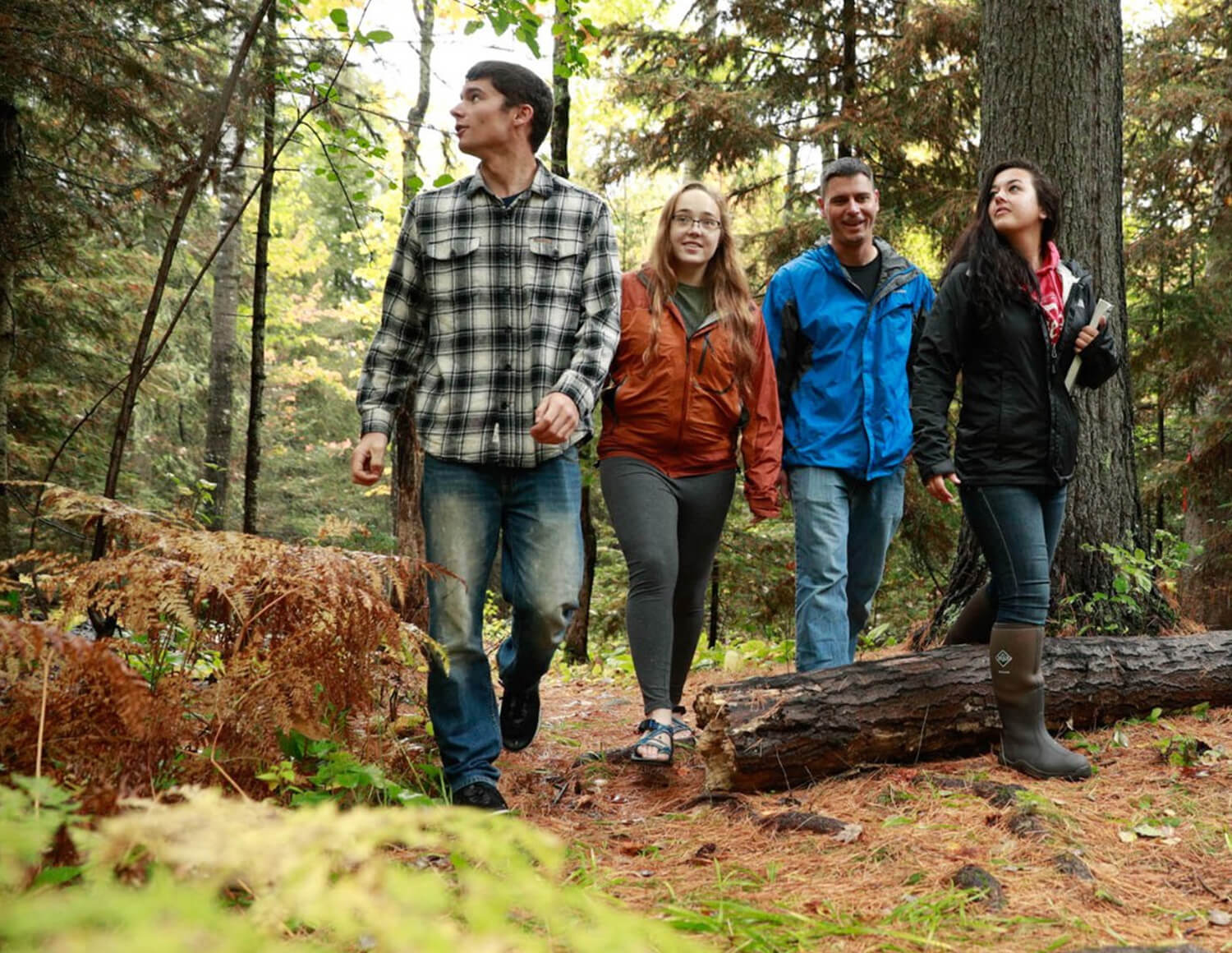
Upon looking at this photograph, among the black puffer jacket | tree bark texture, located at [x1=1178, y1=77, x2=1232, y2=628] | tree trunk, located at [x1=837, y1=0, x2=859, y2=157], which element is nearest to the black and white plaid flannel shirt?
the black puffer jacket

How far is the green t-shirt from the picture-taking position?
13.8ft

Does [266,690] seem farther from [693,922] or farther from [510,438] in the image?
[693,922]

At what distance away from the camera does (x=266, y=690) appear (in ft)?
9.62

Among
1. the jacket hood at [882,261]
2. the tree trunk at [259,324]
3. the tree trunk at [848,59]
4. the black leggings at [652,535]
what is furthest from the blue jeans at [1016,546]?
the tree trunk at [848,59]

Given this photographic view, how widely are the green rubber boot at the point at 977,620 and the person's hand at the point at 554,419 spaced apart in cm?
215

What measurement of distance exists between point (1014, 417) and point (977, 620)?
41.1 inches

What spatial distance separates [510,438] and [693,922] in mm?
1859

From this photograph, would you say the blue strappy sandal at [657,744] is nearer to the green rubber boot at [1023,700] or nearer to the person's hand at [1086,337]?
the green rubber boot at [1023,700]

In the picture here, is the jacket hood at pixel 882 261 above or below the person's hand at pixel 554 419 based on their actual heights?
above

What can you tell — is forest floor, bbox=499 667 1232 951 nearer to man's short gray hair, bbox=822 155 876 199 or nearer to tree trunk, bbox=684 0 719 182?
man's short gray hair, bbox=822 155 876 199

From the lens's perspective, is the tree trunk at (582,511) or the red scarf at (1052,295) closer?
the red scarf at (1052,295)

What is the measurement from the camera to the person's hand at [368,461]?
11.4ft

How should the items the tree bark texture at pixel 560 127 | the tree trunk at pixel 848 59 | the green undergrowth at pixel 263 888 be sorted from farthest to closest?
the tree trunk at pixel 848 59 < the tree bark texture at pixel 560 127 < the green undergrowth at pixel 263 888

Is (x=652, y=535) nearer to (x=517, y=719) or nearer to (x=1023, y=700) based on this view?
(x=517, y=719)
